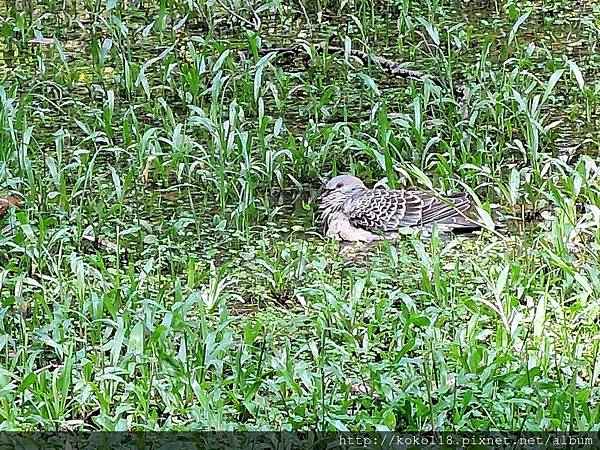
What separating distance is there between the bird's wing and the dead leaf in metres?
1.50

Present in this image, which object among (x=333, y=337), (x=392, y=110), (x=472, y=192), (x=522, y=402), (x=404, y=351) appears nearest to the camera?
(x=522, y=402)

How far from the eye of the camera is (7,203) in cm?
578

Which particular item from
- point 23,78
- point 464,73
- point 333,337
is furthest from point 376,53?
point 333,337

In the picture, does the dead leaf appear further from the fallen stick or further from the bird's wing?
the fallen stick

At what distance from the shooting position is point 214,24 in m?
7.54

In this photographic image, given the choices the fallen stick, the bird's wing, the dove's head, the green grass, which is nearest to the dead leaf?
the green grass

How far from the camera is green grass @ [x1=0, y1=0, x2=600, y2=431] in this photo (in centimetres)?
427

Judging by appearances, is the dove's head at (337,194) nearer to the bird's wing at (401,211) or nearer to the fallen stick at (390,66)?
the bird's wing at (401,211)

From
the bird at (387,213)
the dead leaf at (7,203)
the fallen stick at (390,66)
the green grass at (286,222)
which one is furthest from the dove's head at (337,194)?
the dead leaf at (7,203)

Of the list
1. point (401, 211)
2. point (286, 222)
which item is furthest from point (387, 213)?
point (286, 222)

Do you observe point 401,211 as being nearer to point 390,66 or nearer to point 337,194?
point 337,194

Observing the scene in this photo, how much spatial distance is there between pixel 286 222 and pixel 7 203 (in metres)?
1.26

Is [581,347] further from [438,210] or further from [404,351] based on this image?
[438,210]

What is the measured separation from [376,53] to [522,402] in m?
3.77
